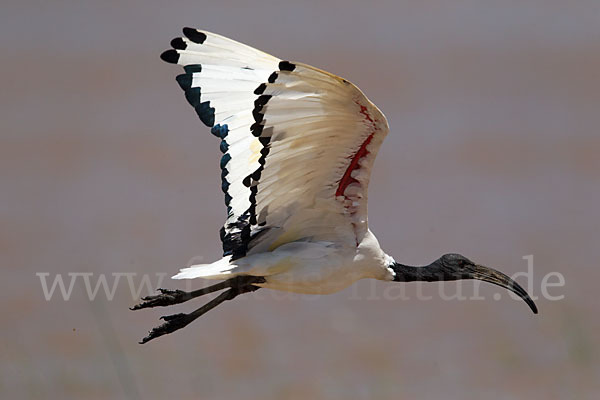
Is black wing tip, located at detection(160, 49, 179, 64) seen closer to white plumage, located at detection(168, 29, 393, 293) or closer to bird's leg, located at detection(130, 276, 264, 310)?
white plumage, located at detection(168, 29, 393, 293)

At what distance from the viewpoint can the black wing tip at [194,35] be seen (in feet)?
28.7

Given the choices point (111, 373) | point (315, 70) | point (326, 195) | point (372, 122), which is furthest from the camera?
point (111, 373)

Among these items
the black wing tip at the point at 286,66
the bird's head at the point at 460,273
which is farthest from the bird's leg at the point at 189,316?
the black wing tip at the point at 286,66

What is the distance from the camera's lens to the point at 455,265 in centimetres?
985

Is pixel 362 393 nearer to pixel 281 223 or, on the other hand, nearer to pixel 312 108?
pixel 281 223

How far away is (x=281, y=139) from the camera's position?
25.0 ft

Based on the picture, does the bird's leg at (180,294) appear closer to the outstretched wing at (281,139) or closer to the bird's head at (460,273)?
the outstretched wing at (281,139)

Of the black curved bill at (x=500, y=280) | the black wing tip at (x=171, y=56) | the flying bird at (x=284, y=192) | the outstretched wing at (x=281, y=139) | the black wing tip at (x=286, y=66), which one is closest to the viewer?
the black wing tip at (x=286, y=66)

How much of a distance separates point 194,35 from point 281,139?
5.13 feet

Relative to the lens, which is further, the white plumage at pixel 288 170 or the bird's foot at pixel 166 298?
the bird's foot at pixel 166 298

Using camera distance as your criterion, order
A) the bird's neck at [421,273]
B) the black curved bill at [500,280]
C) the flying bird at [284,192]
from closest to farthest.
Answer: the flying bird at [284,192] → the bird's neck at [421,273] → the black curved bill at [500,280]

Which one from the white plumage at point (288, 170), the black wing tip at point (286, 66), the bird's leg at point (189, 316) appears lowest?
the bird's leg at point (189, 316)

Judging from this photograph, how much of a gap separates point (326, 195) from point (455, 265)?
5.59 ft

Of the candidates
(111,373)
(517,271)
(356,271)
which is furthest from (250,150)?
(517,271)
